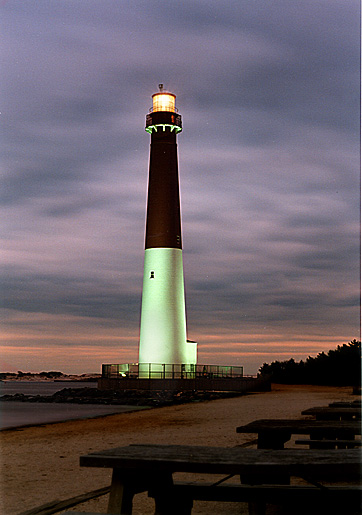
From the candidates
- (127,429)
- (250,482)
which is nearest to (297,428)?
(250,482)

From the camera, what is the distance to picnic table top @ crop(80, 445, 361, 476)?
12.5ft

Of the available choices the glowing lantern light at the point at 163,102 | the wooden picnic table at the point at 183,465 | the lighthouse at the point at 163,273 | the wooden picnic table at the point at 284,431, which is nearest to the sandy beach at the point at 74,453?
the wooden picnic table at the point at 284,431

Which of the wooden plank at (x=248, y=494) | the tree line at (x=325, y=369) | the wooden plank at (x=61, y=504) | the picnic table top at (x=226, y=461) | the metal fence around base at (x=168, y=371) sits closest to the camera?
the picnic table top at (x=226, y=461)

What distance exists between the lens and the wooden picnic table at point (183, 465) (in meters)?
3.82

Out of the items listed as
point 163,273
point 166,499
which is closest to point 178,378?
point 163,273

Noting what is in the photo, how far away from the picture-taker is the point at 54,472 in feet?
28.1

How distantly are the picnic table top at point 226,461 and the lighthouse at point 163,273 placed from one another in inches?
1191

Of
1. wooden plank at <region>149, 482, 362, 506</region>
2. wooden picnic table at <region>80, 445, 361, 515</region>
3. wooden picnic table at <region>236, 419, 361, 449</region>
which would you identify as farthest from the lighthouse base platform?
wooden picnic table at <region>80, 445, 361, 515</region>

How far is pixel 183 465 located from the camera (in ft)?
12.8

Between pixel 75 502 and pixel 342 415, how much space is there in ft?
13.0

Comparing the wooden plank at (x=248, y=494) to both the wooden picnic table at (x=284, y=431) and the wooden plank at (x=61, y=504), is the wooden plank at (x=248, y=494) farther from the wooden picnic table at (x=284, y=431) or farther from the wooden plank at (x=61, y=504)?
the wooden plank at (x=61, y=504)

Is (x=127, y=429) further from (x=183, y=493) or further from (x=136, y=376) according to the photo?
(x=136, y=376)

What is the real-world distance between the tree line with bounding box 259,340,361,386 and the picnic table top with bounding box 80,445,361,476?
125ft

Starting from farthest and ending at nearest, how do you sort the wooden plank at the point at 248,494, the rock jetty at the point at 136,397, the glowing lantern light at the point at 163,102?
the glowing lantern light at the point at 163,102 → the rock jetty at the point at 136,397 → the wooden plank at the point at 248,494
